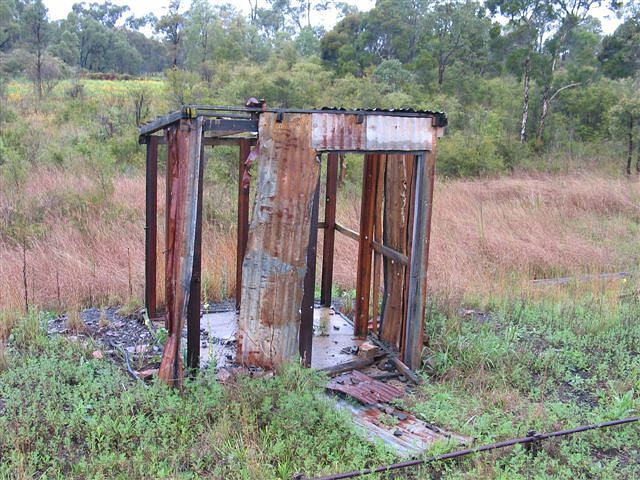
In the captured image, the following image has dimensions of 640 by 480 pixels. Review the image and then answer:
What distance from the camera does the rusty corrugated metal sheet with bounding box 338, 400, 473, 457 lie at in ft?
13.8

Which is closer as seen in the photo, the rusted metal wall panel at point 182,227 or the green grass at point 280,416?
the green grass at point 280,416

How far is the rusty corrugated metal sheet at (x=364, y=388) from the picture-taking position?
4.95m

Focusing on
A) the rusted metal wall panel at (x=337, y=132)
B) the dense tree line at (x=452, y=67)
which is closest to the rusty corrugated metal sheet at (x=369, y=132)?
the rusted metal wall panel at (x=337, y=132)

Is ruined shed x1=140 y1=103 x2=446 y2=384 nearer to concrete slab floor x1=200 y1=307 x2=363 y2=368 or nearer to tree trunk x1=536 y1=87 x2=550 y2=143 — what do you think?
concrete slab floor x1=200 y1=307 x2=363 y2=368

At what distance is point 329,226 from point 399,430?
3.07m

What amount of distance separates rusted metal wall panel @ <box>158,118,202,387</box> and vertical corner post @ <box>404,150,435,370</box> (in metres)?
1.89

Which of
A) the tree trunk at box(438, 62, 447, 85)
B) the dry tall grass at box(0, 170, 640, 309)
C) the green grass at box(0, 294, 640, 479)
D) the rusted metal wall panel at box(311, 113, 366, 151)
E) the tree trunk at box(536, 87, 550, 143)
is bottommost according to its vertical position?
the green grass at box(0, 294, 640, 479)

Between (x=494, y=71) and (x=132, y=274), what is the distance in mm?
22292

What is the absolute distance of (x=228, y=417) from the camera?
4.23 m

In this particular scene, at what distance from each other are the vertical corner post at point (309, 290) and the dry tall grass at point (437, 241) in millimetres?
2577

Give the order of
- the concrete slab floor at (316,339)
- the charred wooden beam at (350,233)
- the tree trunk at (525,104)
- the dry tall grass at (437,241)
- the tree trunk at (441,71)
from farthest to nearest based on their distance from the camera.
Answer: the tree trunk at (441,71)
the tree trunk at (525,104)
the dry tall grass at (437,241)
the charred wooden beam at (350,233)
the concrete slab floor at (316,339)

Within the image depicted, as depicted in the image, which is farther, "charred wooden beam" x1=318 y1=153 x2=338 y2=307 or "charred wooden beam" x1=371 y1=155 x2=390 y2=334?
"charred wooden beam" x1=318 y1=153 x2=338 y2=307

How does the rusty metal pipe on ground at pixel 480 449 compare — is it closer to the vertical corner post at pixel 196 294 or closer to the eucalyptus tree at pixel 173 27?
the vertical corner post at pixel 196 294

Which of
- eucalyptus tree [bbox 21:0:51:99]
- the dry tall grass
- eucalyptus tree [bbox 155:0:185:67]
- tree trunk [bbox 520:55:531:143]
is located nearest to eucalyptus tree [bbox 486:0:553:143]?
tree trunk [bbox 520:55:531:143]
